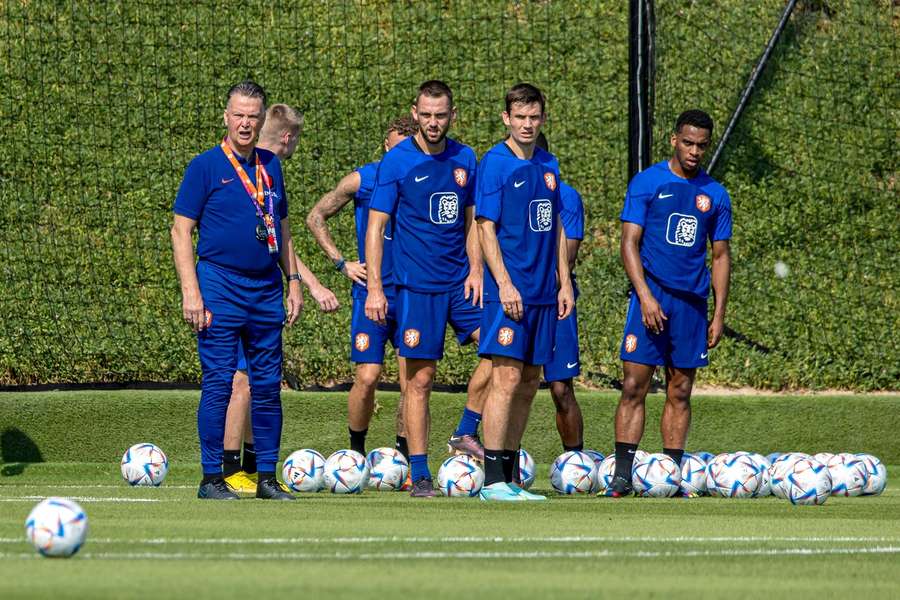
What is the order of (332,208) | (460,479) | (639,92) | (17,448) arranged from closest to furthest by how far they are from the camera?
1. (460,479)
2. (332,208)
3. (17,448)
4. (639,92)

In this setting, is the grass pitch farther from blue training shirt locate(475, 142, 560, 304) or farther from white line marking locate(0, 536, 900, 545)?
blue training shirt locate(475, 142, 560, 304)

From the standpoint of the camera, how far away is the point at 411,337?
30.3ft

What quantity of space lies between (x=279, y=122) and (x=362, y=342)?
1.58m

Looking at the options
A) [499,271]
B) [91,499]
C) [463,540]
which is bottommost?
[91,499]

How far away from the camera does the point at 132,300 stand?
15.6 m

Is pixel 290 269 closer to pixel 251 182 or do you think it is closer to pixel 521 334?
pixel 251 182

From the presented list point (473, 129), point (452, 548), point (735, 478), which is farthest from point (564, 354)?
point (473, 129)

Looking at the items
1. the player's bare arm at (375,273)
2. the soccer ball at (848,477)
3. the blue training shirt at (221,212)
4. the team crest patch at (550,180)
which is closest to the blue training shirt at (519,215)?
the team crest patch at (550,180)

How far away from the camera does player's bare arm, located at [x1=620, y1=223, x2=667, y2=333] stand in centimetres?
970

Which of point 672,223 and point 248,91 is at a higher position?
point 248,91

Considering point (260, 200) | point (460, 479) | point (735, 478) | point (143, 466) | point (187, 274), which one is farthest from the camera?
point (735, 478)

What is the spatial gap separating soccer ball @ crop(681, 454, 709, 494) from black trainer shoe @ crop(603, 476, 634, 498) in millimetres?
366

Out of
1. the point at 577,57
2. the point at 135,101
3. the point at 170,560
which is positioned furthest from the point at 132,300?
the point at 170,560

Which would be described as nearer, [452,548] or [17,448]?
[452,548]
